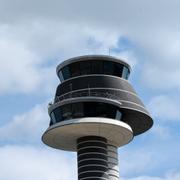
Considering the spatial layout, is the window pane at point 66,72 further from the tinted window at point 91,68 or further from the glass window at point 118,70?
the glass window at point 118,70

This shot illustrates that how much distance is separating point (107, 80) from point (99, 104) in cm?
586

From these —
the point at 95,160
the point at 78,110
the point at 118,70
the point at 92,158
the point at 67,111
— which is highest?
the point at 118,70

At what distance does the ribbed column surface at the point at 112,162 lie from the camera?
111894mm

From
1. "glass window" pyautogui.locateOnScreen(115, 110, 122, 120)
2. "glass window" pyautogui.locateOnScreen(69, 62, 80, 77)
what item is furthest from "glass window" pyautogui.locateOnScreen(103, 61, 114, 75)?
"glass window" pyautogui.locateOnScreen(115, 110, 122, 120)

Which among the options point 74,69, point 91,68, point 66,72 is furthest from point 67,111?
point 91,68

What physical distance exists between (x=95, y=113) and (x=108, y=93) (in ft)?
15.3

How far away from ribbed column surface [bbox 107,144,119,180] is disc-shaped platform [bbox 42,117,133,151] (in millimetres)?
1243

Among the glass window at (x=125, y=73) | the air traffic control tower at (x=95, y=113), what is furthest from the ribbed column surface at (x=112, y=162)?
the glass window at (x=125, y=73)

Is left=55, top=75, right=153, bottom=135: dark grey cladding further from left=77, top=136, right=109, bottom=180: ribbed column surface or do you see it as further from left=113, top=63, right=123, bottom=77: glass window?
left=77, top=136, right=109, bottom=180: ribbed column surface

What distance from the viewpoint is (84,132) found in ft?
361

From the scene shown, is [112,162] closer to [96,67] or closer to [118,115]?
[118,115]

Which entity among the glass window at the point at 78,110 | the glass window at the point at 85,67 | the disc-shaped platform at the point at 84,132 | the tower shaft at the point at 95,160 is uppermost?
the glass window at the point at 85,67

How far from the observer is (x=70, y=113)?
108375 millimetres

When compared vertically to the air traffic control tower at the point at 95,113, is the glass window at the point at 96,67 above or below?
above
